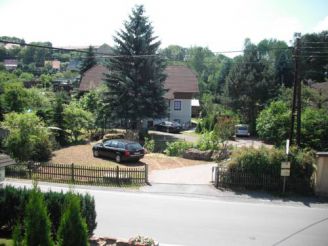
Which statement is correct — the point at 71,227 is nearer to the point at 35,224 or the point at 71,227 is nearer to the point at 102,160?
the point at 35,224

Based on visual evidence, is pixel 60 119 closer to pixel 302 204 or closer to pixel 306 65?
pixel 302 204

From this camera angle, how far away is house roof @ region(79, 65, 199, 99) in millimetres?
48625

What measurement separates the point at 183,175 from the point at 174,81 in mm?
28709

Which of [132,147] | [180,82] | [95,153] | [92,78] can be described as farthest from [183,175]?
[92,78]

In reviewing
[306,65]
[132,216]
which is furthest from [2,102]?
[306,65]

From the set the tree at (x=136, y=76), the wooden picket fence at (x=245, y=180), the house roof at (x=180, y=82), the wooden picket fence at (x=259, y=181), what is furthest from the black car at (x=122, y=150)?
the house roof at (x=180, y=82)

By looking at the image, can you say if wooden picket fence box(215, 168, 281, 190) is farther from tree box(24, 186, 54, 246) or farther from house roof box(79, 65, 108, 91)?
house roof box(79, 65, 108, 91)

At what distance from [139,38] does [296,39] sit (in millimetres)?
19166

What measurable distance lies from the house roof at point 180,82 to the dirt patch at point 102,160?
21.1 meters

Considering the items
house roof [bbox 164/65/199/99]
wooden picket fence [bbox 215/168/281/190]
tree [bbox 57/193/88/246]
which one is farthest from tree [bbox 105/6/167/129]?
tree [bbox 57/193/88/246]

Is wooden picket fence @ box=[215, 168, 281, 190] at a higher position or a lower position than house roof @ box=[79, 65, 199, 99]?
lower

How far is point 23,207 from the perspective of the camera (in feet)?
39.1

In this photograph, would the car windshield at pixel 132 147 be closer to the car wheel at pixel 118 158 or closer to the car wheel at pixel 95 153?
the car wheel at pixel 118 158

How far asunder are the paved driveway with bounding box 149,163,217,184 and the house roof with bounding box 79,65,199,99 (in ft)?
78.5
